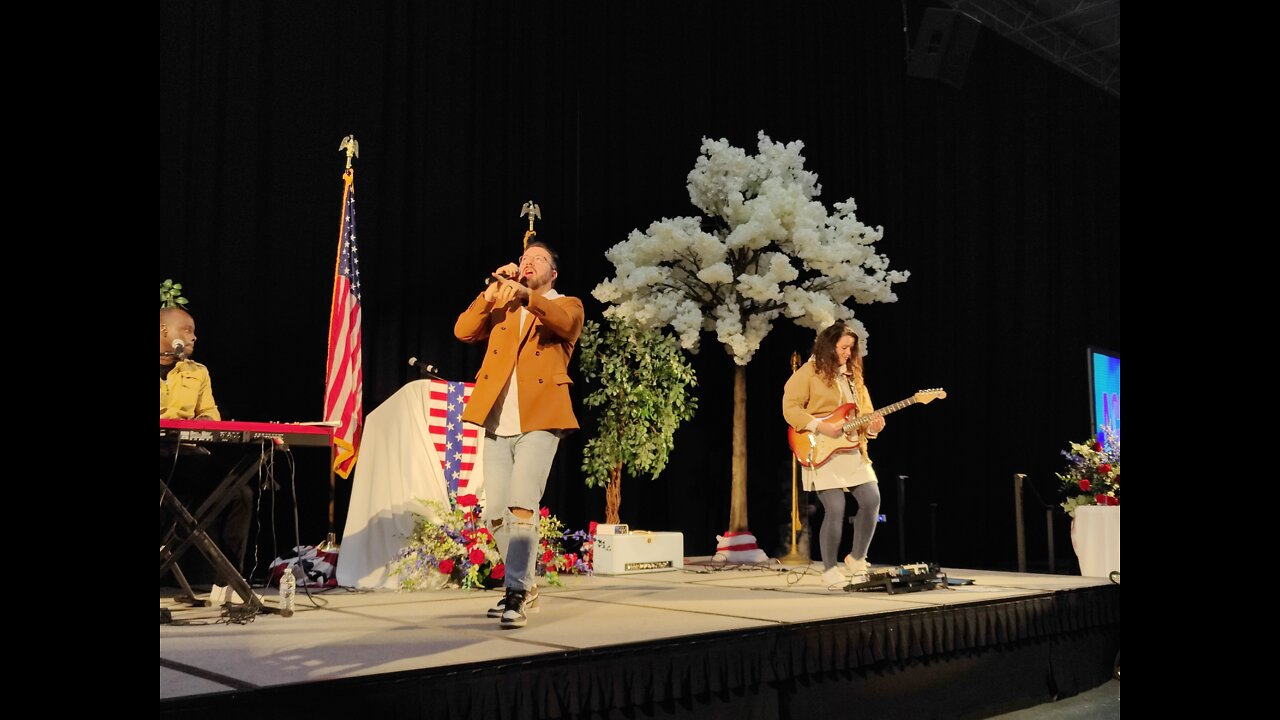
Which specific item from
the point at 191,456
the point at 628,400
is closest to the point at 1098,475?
the point at 628,400

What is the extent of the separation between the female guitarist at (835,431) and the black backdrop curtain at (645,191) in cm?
245

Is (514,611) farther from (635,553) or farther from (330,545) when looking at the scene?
(635,553)

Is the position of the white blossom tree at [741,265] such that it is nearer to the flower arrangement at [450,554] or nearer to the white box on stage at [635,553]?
the white box on stage at [635,553]

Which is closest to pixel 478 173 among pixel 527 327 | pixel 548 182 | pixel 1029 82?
pixel 548 182

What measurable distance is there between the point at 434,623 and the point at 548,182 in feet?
14.3

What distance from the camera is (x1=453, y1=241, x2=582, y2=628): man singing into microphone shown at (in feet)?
11.5

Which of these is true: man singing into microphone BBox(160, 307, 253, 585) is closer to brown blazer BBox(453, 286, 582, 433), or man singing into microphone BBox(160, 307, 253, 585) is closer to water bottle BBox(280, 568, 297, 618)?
water bottle BBox(280, 568, 297, 618)

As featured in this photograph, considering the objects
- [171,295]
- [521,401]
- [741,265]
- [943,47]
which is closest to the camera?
[521,401]

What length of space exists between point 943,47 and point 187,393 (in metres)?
7.37

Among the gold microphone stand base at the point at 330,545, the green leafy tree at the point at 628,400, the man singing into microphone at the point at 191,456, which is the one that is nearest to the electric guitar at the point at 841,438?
the green leafy tree at the point at 628,400

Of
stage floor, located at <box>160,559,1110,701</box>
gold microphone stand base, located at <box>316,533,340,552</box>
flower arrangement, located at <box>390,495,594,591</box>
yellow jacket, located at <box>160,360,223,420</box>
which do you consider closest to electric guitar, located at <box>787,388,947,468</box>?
stage floor, located at <box>160,559,1110,701</box>

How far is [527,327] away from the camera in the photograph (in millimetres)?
3709

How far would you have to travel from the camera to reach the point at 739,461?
755 cm
